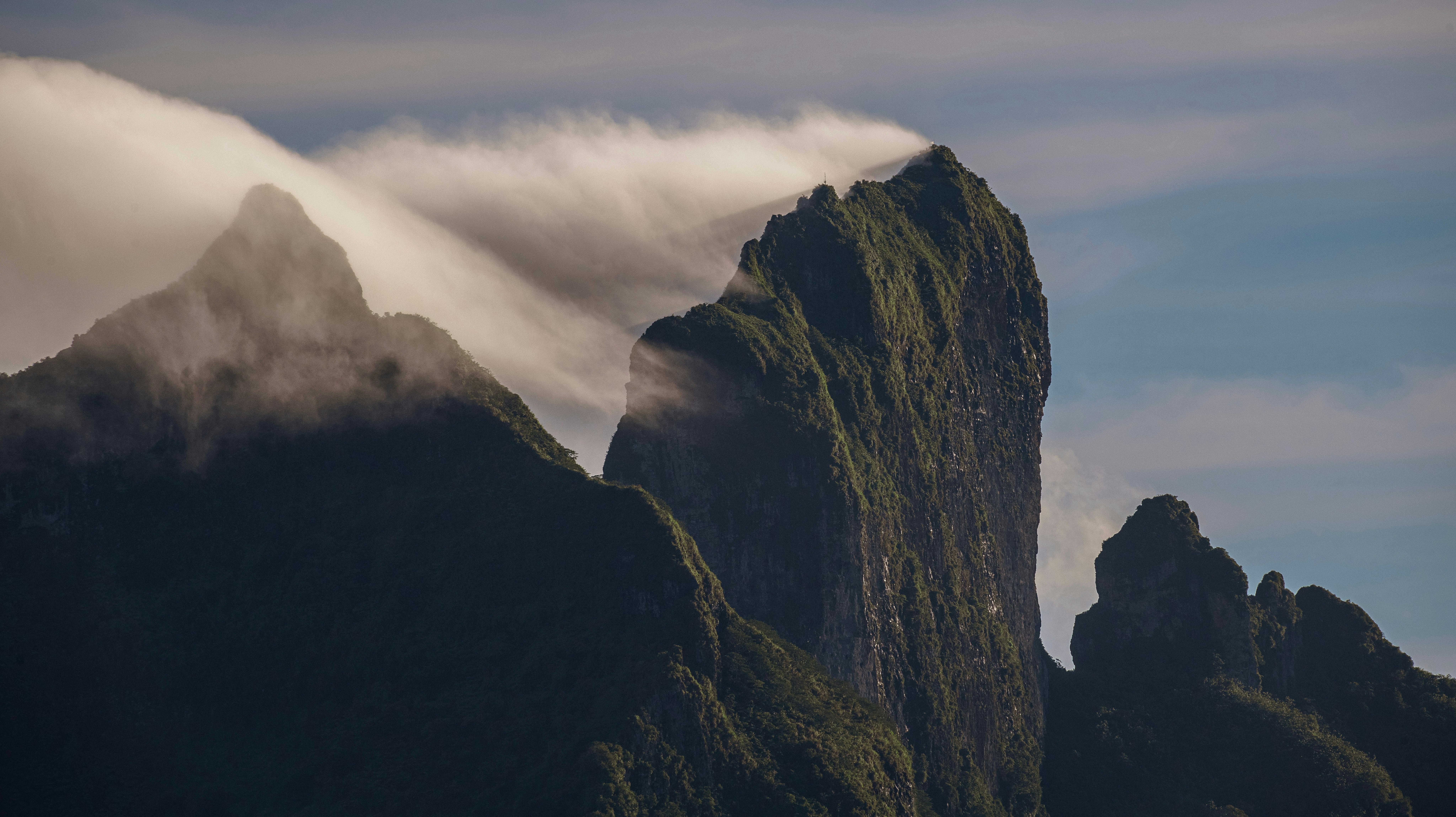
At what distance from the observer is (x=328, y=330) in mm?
118875

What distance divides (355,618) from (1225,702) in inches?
3091

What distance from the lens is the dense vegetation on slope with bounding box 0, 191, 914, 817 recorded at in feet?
336

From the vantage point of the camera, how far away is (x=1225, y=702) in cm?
15438

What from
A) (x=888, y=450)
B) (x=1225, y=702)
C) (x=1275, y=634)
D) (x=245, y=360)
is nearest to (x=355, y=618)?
(x=245, y=360)

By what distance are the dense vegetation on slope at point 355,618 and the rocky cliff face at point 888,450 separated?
9792 mm

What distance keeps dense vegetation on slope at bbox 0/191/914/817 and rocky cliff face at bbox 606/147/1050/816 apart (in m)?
9.79

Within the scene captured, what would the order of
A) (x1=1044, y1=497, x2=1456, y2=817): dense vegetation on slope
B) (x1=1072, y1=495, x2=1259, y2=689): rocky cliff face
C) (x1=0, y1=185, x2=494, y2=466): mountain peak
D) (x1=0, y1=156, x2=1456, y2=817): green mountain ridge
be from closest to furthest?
(x1=0, y1=156, x2=1456, y2=817): green mountain ridge, (x1=0, y1=185, x2=494, y2=466): mountain peak, (x1=1044, y1=497, x2=1456, y2=817): dense vegetation on slope, (x1=1072, y1=495, x2=1259, y2=689): rocky cliff face

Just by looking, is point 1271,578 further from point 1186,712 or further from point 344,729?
point 344,729

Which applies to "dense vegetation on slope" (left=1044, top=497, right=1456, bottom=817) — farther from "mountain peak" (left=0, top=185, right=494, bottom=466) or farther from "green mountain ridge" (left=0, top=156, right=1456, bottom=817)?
"mountain peak" (left=0, top=185, right=494, bottom=466)

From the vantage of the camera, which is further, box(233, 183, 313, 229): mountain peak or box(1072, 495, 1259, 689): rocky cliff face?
box(1072, 495, 1259, 689): rocky cliff face

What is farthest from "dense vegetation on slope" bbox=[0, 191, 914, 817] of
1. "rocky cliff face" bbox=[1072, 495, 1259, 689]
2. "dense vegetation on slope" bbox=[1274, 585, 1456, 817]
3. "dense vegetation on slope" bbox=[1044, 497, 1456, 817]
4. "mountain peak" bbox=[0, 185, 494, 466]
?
"dense vegetation on slope" bbox=[1274, 585, 1456, 817]

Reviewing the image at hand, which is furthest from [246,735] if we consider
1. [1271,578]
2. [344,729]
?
[1271,578]

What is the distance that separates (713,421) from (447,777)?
121 feet

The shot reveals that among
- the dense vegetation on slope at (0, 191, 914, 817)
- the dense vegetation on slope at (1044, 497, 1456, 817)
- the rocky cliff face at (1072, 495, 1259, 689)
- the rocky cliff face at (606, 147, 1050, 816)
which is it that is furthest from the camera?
the rocky cliff face at (1072, 495, 1259, 689)
